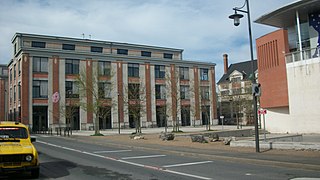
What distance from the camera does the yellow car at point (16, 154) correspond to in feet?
31.3

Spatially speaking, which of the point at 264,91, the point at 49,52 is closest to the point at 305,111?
the point at 264,91

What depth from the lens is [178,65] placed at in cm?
7244

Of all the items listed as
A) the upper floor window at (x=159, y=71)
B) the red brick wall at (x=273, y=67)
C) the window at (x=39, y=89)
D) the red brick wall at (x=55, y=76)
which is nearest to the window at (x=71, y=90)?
the red brick wall at (x=55, y=76)

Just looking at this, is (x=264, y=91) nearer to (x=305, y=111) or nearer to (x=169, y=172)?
(x=305, y=111)

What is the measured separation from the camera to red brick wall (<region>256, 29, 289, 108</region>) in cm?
3181

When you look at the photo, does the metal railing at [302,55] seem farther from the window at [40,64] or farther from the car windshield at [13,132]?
the window at [40,64]

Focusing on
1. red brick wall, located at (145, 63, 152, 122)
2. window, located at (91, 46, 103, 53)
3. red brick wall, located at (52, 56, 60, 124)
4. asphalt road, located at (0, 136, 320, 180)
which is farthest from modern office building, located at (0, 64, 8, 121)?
asphalt road, located at (0, 136, 320, 180)

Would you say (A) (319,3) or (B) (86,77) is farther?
(B) (86,77)

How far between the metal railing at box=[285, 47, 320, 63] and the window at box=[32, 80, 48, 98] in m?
41.4

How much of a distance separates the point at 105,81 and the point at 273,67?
21.4 metres

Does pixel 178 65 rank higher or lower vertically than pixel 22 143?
higher

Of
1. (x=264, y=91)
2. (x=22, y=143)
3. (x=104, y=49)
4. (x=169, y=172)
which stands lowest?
(x=169, y=172)

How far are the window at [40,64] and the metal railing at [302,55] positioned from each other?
41548 mm

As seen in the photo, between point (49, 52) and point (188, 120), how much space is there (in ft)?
105
